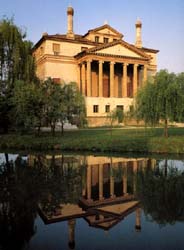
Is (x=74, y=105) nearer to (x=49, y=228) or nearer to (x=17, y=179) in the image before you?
(x=17, y=179)

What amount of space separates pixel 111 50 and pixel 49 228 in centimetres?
4169

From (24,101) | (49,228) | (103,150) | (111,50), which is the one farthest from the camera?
(111,50)

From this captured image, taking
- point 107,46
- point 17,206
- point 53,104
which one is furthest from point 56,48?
point 17,206

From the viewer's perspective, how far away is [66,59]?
1847 inches

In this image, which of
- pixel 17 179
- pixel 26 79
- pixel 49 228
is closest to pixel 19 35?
pixel 26 79

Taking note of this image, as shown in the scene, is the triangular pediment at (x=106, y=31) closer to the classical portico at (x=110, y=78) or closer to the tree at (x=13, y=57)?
the classical portico at (x=110, y=78)

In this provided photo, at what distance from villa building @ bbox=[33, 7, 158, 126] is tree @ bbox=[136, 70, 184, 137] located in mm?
20887

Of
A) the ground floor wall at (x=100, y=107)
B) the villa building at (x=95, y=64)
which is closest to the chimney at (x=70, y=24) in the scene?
the villa building at (x=95, y=64)

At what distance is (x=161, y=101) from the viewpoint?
2042 cm

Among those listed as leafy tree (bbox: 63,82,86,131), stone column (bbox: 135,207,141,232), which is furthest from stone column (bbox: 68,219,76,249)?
leafy tree (bbox: 63,82,86,131)

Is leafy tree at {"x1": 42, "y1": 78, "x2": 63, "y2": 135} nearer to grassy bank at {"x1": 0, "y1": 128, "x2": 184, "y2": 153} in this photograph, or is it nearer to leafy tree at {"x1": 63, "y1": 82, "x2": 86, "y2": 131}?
leafy tree at {"x1": 63, "y1": 82, "x2": 86, "y2": 131}

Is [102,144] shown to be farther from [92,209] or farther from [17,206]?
[17,206]

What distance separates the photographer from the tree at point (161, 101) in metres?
20.2

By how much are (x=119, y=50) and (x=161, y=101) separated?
27.5 meters
